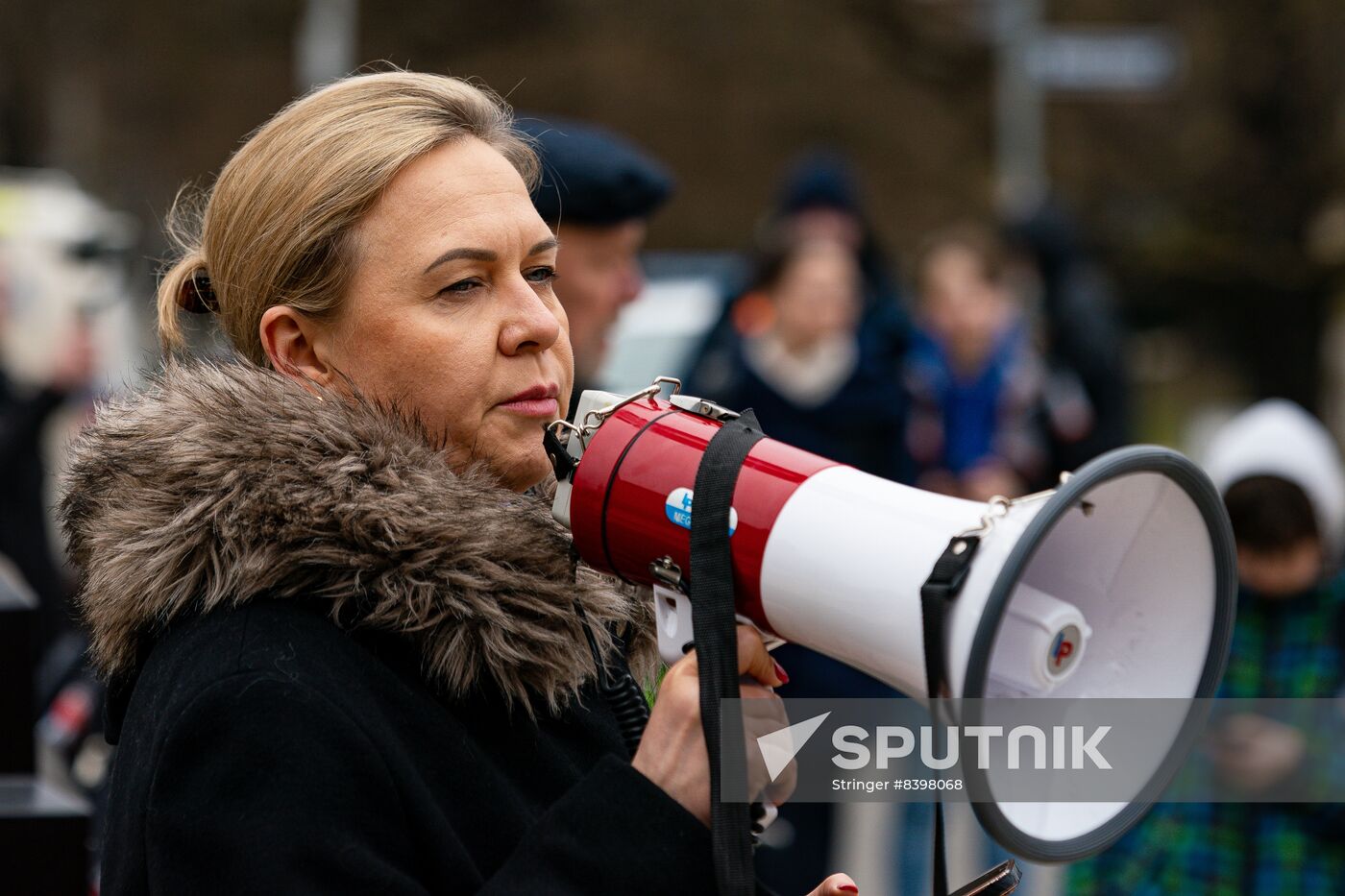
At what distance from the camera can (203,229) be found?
76.1 inches

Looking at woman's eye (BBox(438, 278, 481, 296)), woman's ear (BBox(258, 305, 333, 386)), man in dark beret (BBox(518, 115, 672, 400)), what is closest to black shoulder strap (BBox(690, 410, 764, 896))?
woman's eye (BBox(438, 278, 481, 296))

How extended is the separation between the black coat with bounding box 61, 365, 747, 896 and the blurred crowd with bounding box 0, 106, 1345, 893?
98 centimetres

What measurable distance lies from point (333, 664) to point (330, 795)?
15 centimetres

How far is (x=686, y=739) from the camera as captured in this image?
1.57m

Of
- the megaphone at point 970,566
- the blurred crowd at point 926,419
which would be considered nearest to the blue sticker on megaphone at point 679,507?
the megaphone at point 970,566

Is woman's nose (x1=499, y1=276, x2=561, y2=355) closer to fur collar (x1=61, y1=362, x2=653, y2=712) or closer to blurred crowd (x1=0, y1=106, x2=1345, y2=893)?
fur collar (x1=61, y1=362, x2=653, y2=712)

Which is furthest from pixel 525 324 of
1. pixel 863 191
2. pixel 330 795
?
pixel 863 191

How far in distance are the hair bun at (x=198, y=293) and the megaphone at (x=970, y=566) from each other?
57 centimetres

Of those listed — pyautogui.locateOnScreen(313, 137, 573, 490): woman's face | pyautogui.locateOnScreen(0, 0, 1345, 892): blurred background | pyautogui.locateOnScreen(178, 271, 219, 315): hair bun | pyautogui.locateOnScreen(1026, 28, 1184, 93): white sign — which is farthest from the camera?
pyautogui.locateOnScreen(1026, 28, 1184, 93): white sign

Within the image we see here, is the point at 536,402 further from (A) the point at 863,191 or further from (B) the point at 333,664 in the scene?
(A) the point at 863,191

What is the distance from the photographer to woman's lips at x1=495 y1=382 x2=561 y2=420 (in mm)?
1799

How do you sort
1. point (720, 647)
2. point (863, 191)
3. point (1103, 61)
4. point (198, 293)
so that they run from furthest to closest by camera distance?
1. point (863, 191)
2. point (1103, 61)
3. point (198, 293)
4. point (720, 647)

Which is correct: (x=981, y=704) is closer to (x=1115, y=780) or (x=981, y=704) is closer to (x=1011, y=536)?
(x=1011, y=536)

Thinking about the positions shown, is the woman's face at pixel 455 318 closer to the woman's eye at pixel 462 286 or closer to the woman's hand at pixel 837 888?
the woman's eye at pixel 462 286
